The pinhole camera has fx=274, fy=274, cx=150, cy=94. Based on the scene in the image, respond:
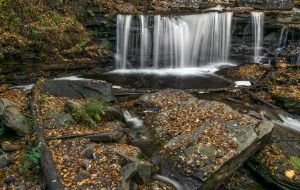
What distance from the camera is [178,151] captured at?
6.46 metres

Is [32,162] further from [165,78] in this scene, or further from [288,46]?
[288,46]

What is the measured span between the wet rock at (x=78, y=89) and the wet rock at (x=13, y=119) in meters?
2.25

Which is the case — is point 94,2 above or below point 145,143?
above

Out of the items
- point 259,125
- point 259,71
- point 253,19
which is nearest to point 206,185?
point 259,125

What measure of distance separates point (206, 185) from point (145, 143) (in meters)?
2.14

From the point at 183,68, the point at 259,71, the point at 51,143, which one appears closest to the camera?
the point at 51,143

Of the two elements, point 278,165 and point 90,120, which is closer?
point 278,165

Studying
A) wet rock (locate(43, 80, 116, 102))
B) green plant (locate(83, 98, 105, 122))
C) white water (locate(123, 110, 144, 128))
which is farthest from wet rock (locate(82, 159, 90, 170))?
wet rock (locate(43, 80, 116, 102))

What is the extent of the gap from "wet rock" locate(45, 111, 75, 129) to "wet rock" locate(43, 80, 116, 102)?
1737mm

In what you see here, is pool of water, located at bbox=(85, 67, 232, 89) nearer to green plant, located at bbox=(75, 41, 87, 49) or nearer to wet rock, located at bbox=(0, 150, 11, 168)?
green plant, located at bbox=(75, 41, 87, 49)

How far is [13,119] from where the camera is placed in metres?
6.41

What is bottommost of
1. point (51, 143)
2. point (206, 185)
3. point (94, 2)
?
point (206, 185)

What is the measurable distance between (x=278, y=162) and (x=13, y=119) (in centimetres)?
628

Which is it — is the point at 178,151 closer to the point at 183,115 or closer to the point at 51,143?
the point at 183,115
